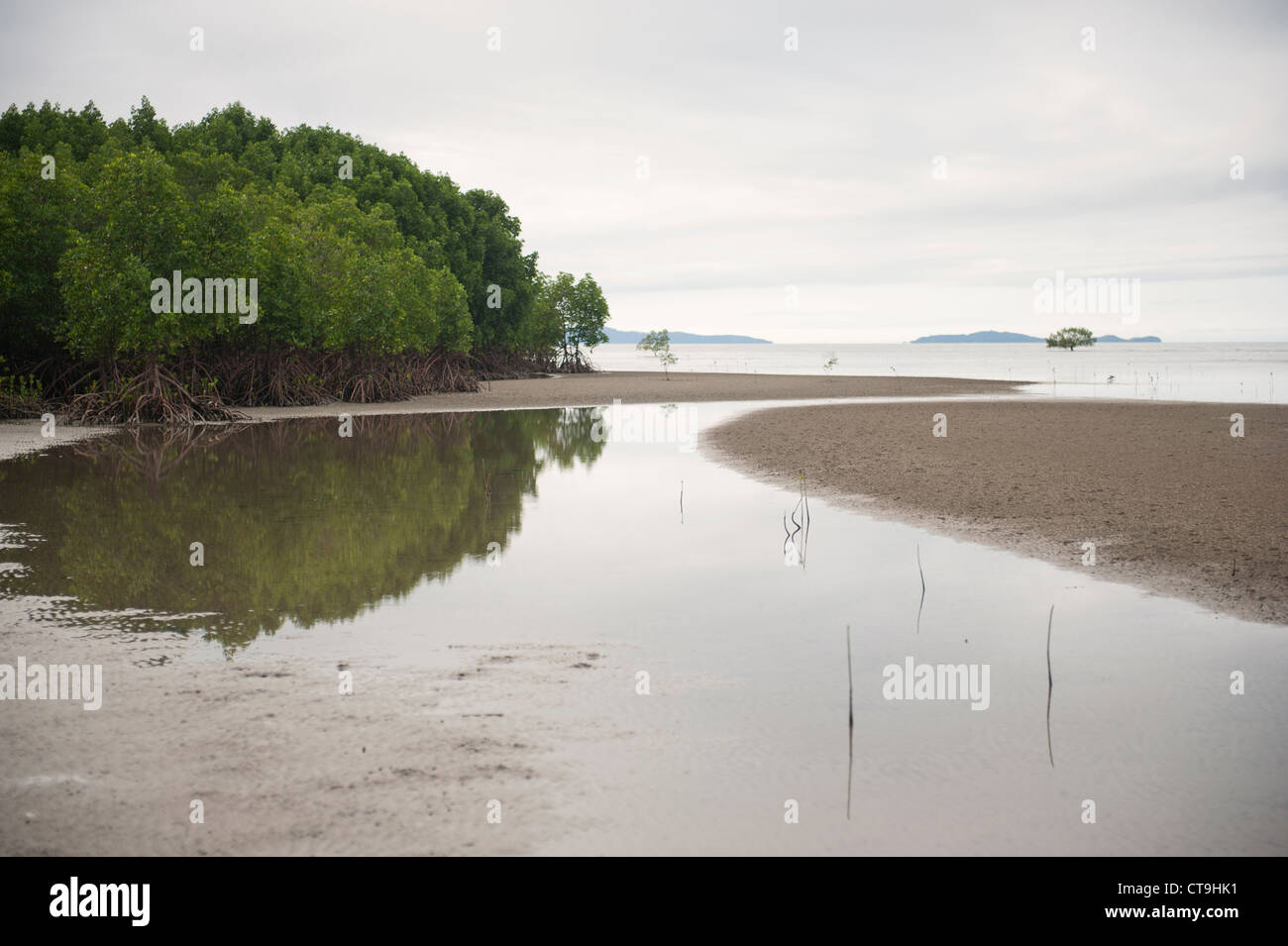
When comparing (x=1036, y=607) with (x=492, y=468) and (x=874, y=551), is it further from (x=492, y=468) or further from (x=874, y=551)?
(x=492, y=468)

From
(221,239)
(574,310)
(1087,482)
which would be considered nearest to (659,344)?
(574,310)

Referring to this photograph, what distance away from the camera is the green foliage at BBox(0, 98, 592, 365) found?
31.5m

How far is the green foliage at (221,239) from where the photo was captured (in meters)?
31.5

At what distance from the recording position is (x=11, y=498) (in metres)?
15.9

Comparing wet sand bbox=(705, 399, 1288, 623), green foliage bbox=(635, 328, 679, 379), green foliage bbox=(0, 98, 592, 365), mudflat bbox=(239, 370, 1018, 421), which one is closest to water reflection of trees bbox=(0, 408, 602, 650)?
wet sand bbox=(705, 399, 1288, 623)

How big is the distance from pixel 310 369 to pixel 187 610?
3572 centimetres

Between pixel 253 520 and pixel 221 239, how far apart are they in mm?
23651

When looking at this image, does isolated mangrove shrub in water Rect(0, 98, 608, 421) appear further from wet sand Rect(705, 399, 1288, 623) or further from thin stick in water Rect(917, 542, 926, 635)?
thin stick in water Rect(917, 542, 926, 635)

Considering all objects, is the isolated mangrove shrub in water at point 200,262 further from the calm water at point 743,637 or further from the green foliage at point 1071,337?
the green foliage at point 1071,337

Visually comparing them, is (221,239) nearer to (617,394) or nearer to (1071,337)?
(617,394)

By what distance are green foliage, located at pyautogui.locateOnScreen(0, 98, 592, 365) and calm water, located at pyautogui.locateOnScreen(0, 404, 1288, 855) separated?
55.9 feet

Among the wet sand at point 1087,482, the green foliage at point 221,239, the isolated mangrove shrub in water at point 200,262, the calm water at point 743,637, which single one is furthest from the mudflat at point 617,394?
the calm water at point 743,637

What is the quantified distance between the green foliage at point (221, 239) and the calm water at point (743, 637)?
17.0m
